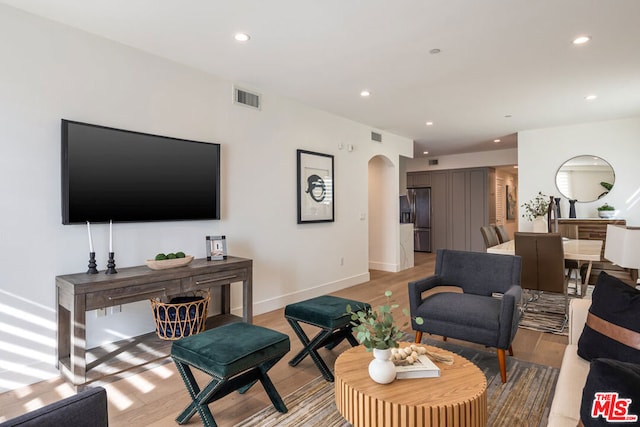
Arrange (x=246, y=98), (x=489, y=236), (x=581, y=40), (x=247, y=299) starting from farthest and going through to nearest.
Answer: (x=489, y=236)
(x=246, y=98)
(x=247, y=299)
(x=581, y=40)

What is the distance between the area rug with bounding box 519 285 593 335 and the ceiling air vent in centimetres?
380

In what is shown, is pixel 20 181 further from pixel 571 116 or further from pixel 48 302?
pixel 571 116

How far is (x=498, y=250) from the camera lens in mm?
4309

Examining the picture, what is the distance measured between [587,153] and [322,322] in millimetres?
5857

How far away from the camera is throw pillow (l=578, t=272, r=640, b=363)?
1.57 metres

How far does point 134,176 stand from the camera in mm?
3146

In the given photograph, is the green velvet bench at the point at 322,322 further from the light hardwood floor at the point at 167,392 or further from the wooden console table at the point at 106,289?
the wooden console table at the point at 106,289

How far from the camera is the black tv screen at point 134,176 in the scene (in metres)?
2.78

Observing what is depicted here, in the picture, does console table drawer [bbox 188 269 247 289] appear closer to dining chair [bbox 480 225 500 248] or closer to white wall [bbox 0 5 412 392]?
white wall [bbox 0 5 412 392]

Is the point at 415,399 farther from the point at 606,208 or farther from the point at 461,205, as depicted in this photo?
the point at 461,205

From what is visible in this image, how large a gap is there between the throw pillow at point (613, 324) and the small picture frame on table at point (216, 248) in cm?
288

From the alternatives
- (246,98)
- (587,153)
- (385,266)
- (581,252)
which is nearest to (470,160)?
(587,153)

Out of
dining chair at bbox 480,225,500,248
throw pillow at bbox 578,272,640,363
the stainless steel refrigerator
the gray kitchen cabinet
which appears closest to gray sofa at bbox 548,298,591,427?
throw pillow at bbox 578,272,640,363

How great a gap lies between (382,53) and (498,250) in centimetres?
267
